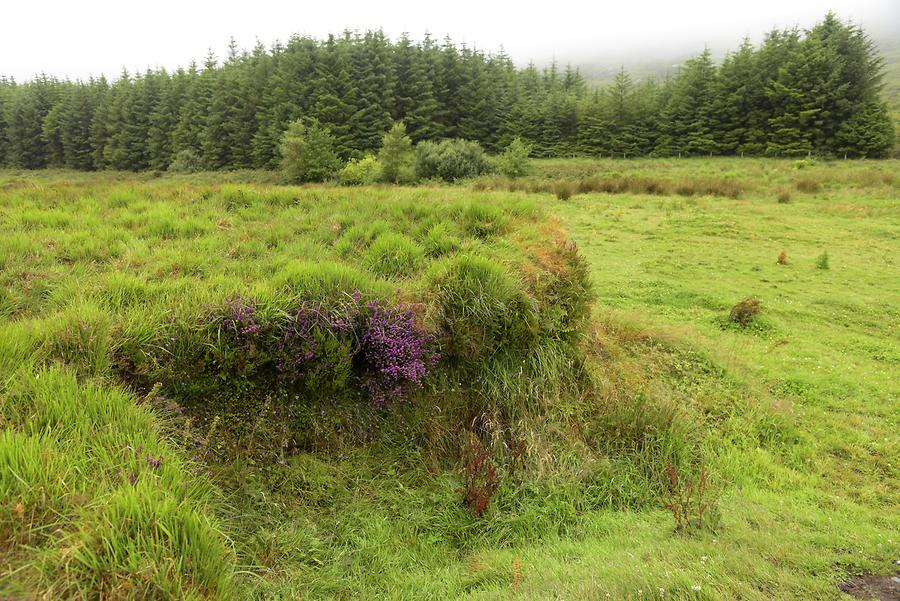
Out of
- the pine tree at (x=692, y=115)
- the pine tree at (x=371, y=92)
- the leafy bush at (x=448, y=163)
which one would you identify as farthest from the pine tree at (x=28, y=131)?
the pine tree at (x=692, y=115)

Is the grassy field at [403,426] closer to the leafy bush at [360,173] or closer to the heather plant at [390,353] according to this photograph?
the heather plant at [390,353]

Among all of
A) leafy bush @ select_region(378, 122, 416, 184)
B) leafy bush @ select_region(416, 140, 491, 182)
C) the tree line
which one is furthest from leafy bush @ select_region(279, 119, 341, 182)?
leafy bush @ select_region(416, 140, 491, 182)

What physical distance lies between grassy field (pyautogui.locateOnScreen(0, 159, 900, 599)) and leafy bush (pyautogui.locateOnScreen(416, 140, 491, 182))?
1442 inches

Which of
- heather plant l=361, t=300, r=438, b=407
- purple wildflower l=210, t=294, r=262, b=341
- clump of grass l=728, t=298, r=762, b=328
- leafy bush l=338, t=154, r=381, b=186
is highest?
leafy bush l=338, t=154, r=381, b=186

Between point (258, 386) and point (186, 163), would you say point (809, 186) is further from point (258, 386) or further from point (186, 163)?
point (186, 163)

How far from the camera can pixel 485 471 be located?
4484mm

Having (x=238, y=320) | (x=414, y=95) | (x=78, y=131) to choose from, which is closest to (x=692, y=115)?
(x=414, y=95)

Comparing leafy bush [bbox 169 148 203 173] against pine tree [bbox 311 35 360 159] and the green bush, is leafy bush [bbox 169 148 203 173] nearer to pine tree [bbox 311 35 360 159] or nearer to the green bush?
pine tree [bbox 311 35 360 159]

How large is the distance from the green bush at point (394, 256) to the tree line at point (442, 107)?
58.8 metres

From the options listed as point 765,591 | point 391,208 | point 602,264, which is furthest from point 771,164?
point 765,591

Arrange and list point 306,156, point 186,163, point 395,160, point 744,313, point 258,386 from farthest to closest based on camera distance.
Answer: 1. point 186,163
2. point 306,156
3. point 395,160
4. point 744,313
5. point 258,386

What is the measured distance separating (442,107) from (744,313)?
223 feet

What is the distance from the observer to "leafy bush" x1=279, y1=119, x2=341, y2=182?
5191 centimetres

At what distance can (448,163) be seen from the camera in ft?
145
